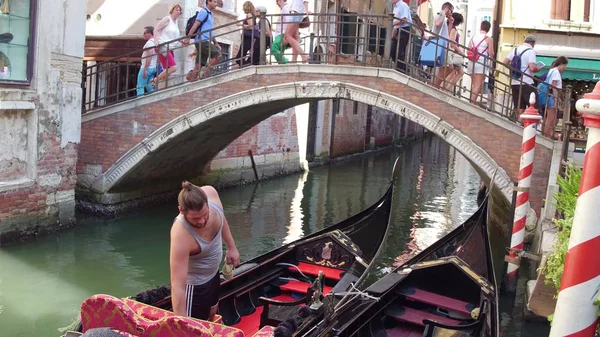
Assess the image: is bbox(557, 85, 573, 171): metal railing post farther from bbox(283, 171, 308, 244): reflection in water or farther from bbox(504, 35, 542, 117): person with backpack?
bbox(283, 171, 308, 244): reflection in water

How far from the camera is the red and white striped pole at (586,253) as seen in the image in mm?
1629

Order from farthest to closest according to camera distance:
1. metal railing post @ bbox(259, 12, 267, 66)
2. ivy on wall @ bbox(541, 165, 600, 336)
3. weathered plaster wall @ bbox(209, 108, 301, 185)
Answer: weathered plaster wall @ bbox(209, 108, 301, 185)
metal railing post @ bbox(259, 12, 267, 66)
ivy on wall @ bbox(541, 165, 600, 336)

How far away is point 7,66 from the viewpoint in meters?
5.14

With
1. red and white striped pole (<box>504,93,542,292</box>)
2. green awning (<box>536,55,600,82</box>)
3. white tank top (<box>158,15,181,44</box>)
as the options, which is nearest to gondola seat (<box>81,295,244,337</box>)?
red and white striped pole (<box>504,93,542,292</box>)

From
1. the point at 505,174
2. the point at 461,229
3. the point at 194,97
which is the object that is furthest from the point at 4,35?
the point at 505,174

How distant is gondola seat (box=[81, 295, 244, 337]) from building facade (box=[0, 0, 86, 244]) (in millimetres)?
3367

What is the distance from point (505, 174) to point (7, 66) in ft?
13.1

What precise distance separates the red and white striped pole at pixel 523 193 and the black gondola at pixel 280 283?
33.5 inches

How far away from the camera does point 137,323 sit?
213cm

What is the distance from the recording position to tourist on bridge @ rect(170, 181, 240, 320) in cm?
218

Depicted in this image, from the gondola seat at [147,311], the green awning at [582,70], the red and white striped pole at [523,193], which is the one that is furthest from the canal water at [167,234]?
the green awning at [582,70]

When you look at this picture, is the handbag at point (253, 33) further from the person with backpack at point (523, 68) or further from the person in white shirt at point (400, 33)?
the person with backpack at point (523, 68)

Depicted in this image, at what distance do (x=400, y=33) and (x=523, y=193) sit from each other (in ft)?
7.09

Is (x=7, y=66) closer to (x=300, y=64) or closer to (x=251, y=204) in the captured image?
(x=300, y=64)
